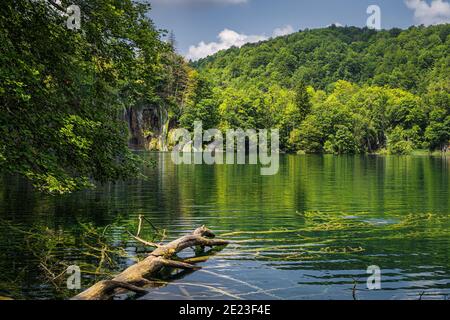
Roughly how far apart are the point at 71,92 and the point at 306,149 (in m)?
141

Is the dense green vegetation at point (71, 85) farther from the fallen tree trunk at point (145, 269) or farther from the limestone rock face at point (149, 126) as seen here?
the limestone rock face at point (149, 126)

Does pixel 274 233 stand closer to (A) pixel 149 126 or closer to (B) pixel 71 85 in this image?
(B) pixel 71 85

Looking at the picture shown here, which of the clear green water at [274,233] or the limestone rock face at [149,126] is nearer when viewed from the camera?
the clear green water at [274,233]

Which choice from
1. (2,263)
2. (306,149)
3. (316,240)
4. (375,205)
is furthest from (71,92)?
(306,149)

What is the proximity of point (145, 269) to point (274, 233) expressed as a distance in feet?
27.8

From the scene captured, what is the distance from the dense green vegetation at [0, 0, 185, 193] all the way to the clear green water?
2939mm

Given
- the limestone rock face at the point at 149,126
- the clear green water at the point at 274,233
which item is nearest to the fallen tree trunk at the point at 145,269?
the clear green water at the point at 274,233

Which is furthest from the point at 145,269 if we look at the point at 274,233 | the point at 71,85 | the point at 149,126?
the point at 149,126

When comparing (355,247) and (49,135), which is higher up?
(49,135)

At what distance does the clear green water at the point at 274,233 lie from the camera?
13445mm

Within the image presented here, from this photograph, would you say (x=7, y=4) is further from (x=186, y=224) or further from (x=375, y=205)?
(x=375, y=205)

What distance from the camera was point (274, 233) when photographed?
2131cm

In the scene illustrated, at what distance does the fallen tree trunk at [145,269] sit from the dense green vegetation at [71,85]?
3.36 meters
